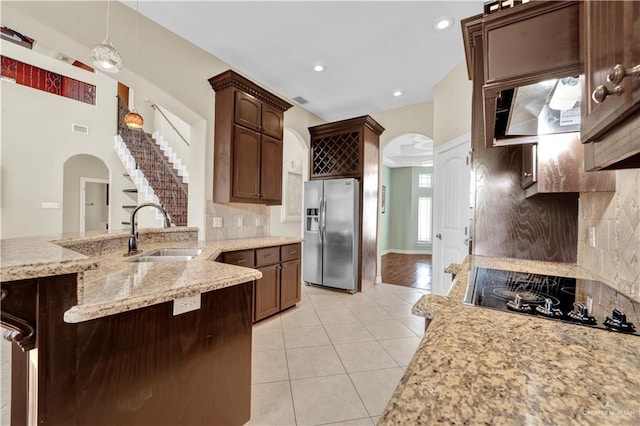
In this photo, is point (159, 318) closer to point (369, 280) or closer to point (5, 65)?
point (369, 280)

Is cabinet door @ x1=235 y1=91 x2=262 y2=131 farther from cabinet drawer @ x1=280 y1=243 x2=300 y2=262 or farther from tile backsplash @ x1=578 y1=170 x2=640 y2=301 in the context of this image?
tile backsplash @ x1=578 y1=170 x2=640 y2=301

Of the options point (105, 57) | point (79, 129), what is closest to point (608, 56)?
point (105, 57)

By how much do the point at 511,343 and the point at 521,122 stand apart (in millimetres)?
1236

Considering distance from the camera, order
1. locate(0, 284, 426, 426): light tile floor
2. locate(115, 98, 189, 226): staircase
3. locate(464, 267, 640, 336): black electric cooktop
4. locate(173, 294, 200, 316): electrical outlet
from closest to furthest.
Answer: locate(464, 267, 640, 336): black electric cooktop → locate(173, 294, 200, 316): electrical outlet → locate(0, 284, 426, 426): light tile floor → locate(115, 98, 189, 226): staircase

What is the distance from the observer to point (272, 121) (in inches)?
130

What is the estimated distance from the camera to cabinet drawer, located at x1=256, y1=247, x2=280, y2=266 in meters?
2.84

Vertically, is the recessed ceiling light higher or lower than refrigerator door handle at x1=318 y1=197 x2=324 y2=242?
higher

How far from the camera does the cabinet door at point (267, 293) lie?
9.32ft

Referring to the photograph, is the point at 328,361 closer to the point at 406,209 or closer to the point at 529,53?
the point at 529,53

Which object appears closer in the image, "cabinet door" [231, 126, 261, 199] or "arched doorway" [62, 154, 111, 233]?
"cabinet door" [231, 126, 261, 199]

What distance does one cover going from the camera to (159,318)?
1123 millimetres

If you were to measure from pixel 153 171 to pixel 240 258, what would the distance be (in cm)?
403

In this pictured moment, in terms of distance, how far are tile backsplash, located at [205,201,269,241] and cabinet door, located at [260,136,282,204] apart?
11.7 inches

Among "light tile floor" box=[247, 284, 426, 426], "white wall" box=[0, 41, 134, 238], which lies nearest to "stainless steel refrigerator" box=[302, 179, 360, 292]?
"light tile floor" box=[247, 284, 426, 426]
